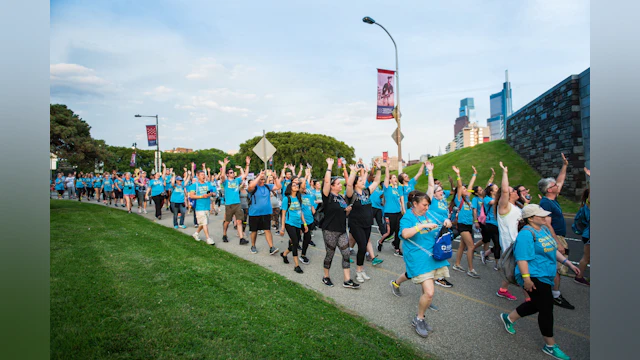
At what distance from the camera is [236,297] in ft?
16.0

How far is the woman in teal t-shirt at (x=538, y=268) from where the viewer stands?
12.2 feet

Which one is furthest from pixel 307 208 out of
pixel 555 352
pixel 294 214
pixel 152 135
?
pixel 152 135

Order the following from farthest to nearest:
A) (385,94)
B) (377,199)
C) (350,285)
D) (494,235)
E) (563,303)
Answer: (385,94) → (377,199) → (494,235) → (350,285) → (563,303)

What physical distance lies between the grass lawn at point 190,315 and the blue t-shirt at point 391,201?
3.49 meters

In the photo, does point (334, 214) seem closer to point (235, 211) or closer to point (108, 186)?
point (235, 211)

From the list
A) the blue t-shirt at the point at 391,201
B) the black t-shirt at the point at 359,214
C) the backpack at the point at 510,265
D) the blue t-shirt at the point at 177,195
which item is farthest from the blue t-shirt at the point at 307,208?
the blue t-shirt at the point at 177,195

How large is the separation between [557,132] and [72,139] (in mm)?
26404

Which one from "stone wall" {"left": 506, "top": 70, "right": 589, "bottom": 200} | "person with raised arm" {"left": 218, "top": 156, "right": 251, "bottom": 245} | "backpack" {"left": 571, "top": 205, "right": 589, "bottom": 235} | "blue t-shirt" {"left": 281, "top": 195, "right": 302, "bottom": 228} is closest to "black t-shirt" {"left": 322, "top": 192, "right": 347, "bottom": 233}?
"blue t-shirt" {"left": 281, "top": 195, "right": 302, "bottom": 228}

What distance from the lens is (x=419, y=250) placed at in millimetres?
4367

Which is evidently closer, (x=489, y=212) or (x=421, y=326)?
(x=421, y=326)

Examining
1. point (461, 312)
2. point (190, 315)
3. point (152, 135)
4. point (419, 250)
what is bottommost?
point (461, 312)
